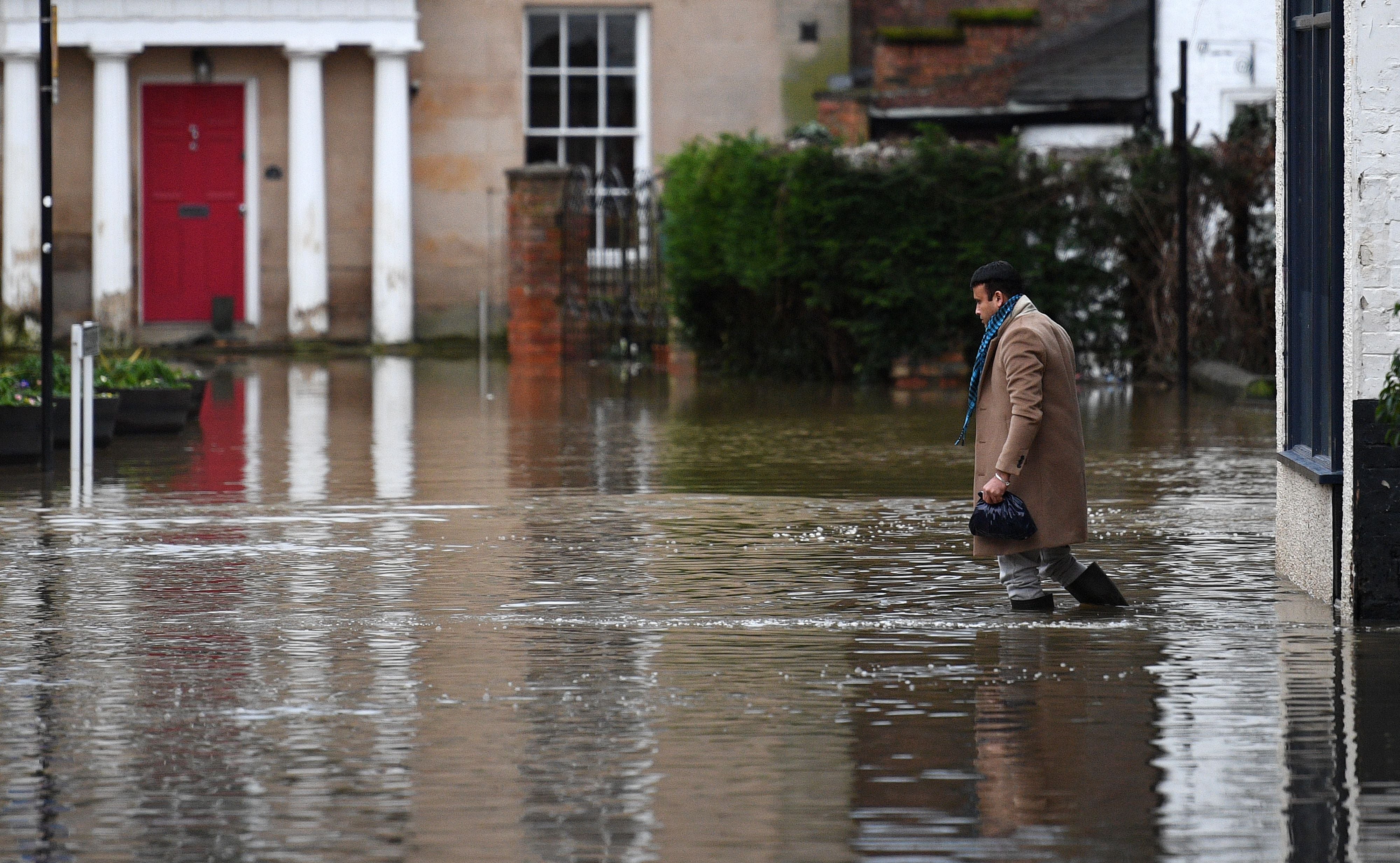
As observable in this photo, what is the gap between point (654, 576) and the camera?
32.4ft

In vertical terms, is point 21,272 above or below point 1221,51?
below

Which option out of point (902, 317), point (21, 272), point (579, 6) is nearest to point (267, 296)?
point (21, 272)

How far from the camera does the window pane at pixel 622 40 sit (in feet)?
98.5

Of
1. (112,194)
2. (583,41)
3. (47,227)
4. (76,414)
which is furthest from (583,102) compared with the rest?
(76,414)

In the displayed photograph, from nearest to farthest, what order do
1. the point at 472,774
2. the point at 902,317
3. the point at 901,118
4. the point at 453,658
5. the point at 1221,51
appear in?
the point at 472,774, the point at 453,658, the point at 902,317, the point at 1221,51, the point at 901,118

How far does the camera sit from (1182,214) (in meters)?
21.2

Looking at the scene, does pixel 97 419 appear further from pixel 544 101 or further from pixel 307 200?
pixel 544 101

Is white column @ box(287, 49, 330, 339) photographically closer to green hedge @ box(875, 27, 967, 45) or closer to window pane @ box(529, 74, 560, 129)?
window pane @ box(529, 74, 560, 129)

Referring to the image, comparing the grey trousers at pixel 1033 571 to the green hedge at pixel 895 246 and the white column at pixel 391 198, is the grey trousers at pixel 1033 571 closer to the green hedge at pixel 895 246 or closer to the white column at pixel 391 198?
the green hedge at pixel 895 246

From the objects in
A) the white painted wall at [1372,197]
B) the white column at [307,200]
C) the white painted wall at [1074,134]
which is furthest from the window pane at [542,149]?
the white painted wall at [1372,197]

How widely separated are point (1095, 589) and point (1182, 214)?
507 inches

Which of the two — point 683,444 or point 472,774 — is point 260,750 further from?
point 683,444

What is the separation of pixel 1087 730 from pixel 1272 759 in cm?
57

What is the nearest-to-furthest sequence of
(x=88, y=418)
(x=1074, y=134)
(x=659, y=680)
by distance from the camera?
(x=659, y=680) < (x=88, y=418) < (x=1074, y=134)
